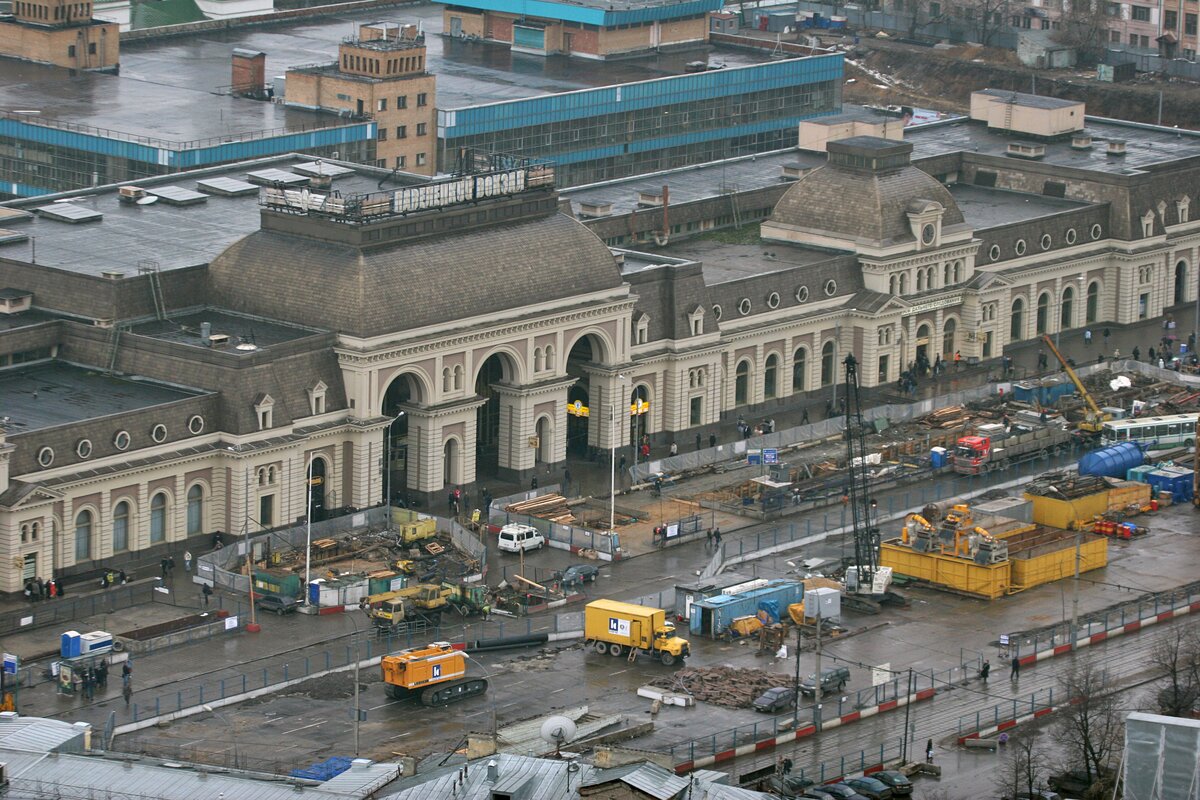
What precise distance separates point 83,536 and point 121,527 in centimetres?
294

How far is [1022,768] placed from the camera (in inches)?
6009

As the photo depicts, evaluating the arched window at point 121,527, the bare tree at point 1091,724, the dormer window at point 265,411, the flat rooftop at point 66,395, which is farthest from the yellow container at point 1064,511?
the arched window at point 121,527

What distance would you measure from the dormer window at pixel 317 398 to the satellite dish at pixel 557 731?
142ft

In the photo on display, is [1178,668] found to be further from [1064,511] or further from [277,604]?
[277,604]

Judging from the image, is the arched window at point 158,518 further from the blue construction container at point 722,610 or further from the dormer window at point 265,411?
the blue construction container at point 722,610

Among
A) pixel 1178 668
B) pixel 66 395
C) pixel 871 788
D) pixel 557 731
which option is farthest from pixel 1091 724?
pixel 66 395

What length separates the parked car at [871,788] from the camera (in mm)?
149875

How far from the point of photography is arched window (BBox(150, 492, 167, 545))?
609 ft

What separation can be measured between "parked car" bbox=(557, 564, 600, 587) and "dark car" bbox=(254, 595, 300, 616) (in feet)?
53.7

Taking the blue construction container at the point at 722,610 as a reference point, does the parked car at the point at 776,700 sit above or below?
below

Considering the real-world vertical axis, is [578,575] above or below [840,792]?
above

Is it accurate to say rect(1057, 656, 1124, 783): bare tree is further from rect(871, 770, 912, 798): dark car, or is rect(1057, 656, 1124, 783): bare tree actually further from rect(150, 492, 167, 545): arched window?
rect(150, 492, 167, 545): arched window

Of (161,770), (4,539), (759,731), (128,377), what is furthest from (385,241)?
(161,770)

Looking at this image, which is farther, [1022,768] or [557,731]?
[557,731]
